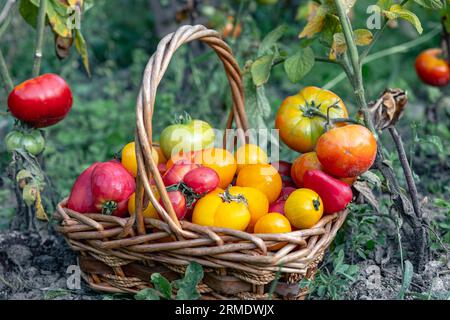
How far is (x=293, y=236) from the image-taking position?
1.67m

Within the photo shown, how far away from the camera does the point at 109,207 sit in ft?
6.02

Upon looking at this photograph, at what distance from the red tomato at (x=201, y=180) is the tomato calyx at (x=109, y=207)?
212 mm

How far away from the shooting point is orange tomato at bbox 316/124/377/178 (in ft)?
5.91

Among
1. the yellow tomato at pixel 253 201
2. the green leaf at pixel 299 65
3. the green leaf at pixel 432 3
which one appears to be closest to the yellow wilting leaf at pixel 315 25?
the green leaf at pixel 299 65

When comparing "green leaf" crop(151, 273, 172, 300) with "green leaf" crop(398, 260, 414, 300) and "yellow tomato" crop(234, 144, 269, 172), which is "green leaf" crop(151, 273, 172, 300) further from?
"green leaf" crop(398, 260, 414, 300)

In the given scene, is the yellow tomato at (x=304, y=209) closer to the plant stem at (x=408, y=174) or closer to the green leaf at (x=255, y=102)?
the plant stem at (x=408, y=174)

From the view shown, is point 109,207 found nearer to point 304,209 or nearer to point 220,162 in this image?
point 220,162

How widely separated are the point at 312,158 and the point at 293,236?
348 mm

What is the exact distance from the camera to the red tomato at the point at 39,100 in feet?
6.72

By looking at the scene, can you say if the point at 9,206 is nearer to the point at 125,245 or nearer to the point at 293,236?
the point at 125,245

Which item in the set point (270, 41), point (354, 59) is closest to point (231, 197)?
point (354, 59)

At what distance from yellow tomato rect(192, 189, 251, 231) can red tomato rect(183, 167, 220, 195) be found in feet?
0.08

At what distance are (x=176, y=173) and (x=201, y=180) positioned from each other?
105mm
